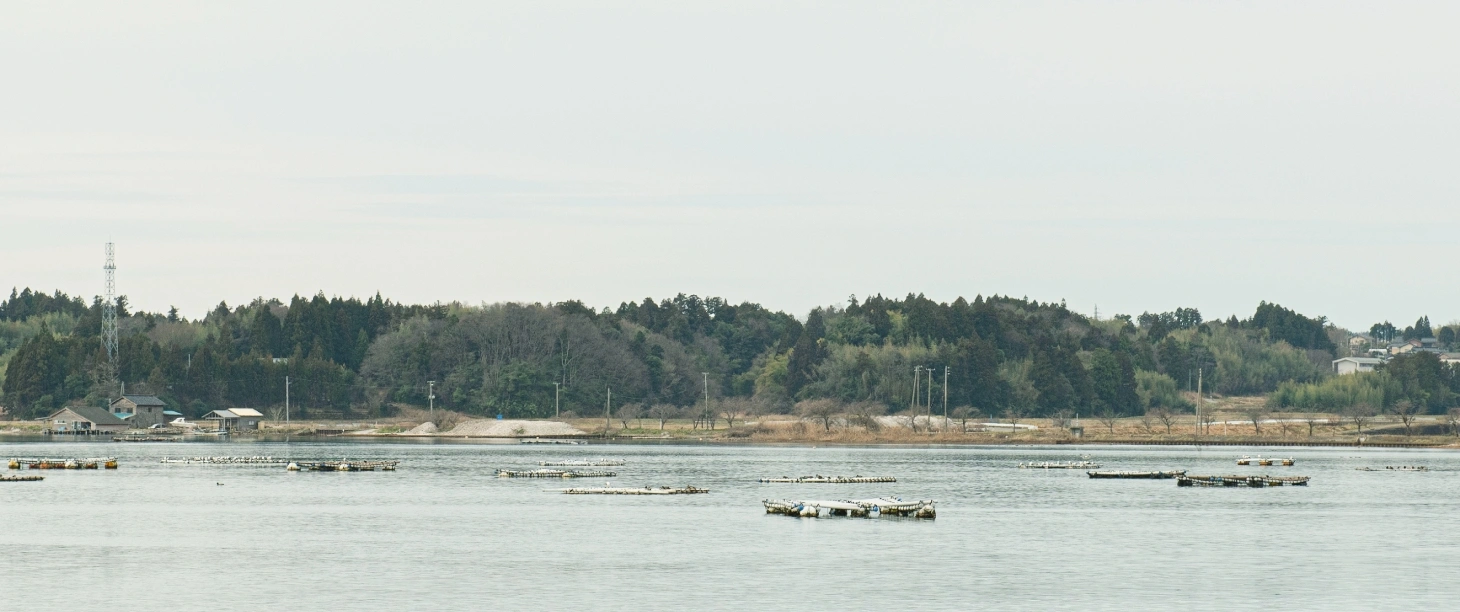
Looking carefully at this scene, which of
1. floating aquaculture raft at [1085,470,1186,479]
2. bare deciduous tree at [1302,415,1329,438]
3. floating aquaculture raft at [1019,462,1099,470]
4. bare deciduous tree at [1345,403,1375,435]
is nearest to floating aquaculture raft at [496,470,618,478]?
floating aquaculture raft at [1085,470,1186,479]

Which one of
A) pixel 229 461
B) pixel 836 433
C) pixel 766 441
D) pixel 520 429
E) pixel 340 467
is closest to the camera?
pixel 340 467

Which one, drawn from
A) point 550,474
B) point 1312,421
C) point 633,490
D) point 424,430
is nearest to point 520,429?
point 424,430

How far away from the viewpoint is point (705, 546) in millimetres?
56875

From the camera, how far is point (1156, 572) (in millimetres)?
50125

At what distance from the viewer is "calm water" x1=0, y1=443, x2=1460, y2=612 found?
Answer: 146ft

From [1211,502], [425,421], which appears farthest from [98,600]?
[425,421]

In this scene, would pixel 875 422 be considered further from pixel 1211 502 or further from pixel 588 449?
pixel 1211 502

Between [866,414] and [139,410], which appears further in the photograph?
[139,410]

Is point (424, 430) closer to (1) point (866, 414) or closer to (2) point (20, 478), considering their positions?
(1) point (866, 414)

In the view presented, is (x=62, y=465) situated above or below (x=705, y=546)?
above

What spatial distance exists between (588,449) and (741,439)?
29.0 meters

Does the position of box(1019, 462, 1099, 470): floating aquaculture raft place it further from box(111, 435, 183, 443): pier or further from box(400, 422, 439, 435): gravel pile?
box(111, 435, 183, 443): pier

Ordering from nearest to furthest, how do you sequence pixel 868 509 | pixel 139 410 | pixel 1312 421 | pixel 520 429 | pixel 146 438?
pixel 868 509 → pixel 146 438 → pixel 1312 421 → pixel 520 429 → pixel 139 410

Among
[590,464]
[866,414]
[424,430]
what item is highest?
[866,414]
